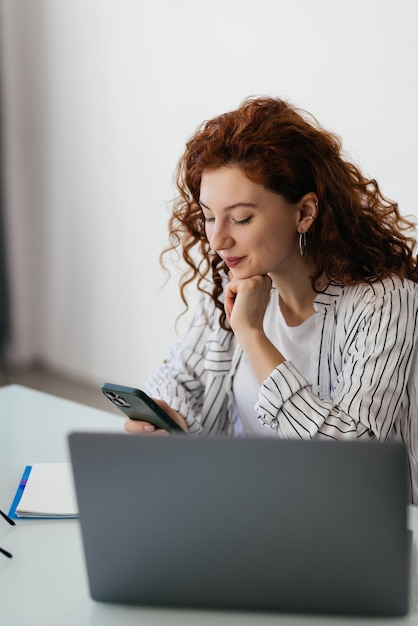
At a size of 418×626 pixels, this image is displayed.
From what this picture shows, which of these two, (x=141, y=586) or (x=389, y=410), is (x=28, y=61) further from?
(x=141, y=586)

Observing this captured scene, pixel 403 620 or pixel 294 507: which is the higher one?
pixel 294 507

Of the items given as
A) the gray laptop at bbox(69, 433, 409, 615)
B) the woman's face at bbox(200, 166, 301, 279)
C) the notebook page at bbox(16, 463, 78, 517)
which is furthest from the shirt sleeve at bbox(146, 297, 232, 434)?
the gray laptop at bbox(69, 433, 409, 615)

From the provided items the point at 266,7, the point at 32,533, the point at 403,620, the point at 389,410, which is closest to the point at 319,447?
the point at 403,620

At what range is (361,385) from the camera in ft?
5.54

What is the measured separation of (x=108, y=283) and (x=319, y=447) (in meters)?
3.40

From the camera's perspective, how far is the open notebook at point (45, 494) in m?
1.42

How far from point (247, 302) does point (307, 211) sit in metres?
0.24

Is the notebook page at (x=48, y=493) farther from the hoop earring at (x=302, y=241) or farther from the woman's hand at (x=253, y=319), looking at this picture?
the hoop earring at (x=302, y=241)

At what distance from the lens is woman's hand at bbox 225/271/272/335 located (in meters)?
1.79

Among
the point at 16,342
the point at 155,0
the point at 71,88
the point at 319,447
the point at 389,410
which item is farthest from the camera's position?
the point at 16,342

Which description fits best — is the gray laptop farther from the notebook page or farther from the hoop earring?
the hoop earring

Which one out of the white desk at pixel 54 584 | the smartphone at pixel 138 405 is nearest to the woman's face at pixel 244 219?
the smartphone at pixel 138 405

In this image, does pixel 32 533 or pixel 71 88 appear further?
pixel 71 88

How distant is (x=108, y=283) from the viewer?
→ 14.1 feet
